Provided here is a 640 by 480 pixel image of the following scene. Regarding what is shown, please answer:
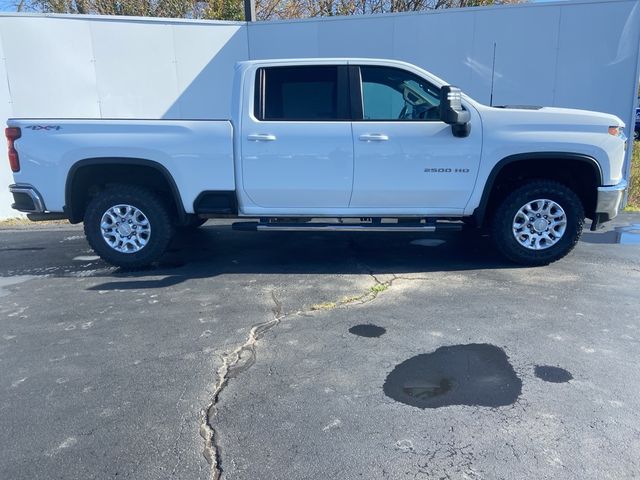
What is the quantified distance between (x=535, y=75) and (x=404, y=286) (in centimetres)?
568

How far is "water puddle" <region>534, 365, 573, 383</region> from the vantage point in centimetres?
331

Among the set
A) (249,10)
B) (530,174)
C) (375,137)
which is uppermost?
(249,10)

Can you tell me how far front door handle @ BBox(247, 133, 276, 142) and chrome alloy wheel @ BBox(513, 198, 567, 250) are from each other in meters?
2.71

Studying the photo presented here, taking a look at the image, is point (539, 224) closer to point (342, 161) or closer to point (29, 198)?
point (342, 161)

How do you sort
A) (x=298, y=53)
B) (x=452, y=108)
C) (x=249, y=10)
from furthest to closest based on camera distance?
(x=249, y=10) → (x=298, y=53) → (x=452, y=108)

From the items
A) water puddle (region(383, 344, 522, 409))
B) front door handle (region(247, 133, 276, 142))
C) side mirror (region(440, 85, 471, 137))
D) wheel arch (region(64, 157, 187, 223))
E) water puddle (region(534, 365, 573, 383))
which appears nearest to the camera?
water puddle (region(383, 344, 522, 409))

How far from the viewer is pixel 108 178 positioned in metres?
5.89

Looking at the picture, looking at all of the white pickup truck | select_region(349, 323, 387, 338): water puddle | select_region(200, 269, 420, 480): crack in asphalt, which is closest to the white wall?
the white pickup truck

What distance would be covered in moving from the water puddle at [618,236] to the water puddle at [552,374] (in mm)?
4196

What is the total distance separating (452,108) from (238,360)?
317 cm

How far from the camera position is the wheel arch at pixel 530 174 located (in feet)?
17.5

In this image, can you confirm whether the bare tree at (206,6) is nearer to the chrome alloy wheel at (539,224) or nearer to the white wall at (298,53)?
the white wall at (298,53)

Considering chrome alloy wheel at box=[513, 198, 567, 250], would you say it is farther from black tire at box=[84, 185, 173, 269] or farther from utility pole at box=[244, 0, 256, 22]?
utility pole at box=[244, 0, 256, 22]

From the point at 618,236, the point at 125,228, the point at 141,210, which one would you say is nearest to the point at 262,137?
the point at 141,210
